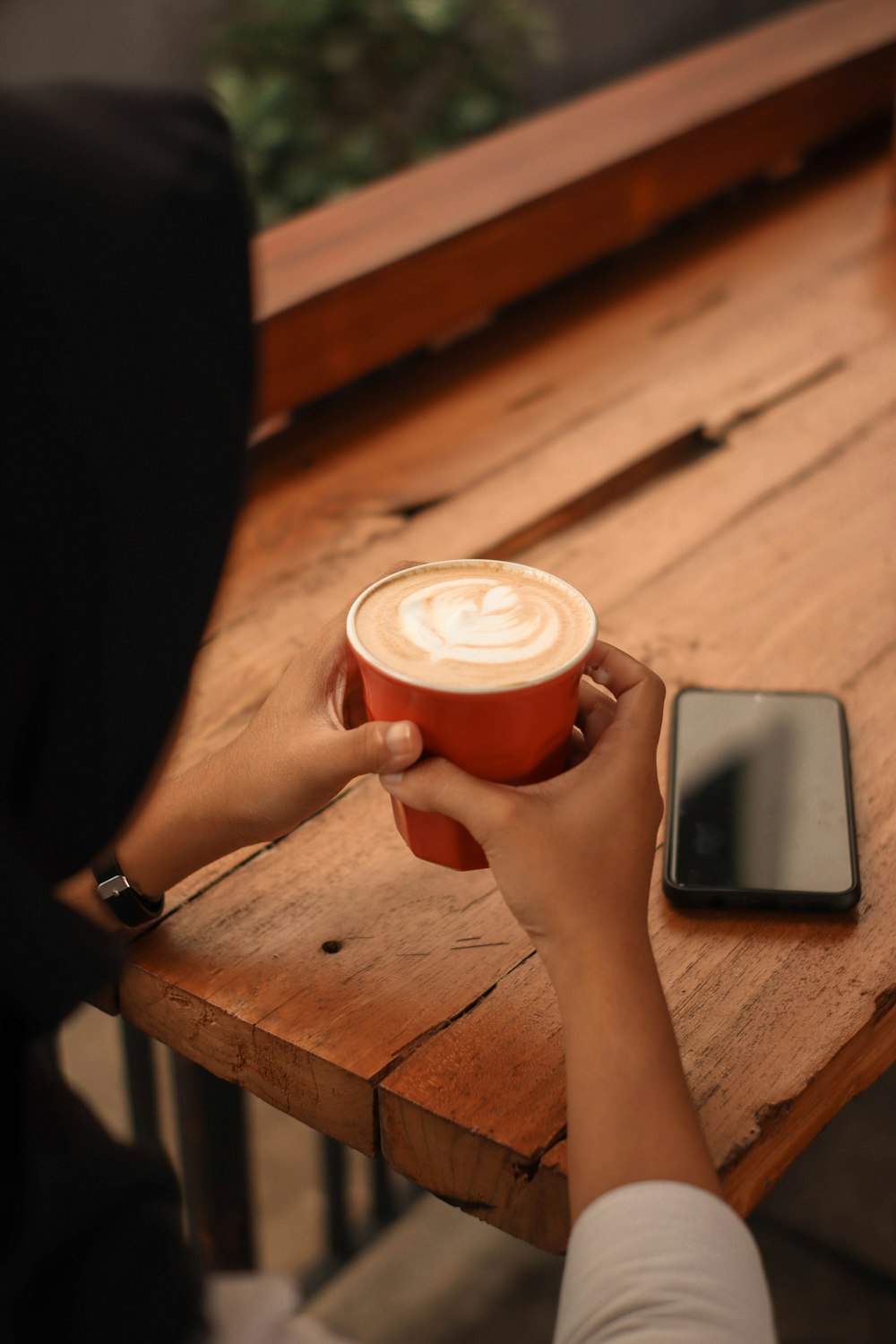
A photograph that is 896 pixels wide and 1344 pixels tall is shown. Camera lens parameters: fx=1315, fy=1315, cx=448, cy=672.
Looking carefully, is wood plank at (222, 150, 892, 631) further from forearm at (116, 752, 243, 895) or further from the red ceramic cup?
the red ceramic cup

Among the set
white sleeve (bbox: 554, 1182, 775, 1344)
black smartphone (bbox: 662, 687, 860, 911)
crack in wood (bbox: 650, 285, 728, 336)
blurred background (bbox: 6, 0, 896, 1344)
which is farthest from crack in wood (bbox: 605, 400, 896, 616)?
blurred background (bbox: 6, 0, 896, 1344)

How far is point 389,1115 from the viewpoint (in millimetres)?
821

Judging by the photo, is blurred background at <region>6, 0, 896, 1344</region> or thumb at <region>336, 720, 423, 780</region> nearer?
thumb at <region>336, 720, 423, 780</region>

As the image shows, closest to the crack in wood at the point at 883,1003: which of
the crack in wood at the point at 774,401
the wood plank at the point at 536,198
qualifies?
the crack in wood at the point at 774,401

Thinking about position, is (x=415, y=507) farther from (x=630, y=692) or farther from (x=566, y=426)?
(x=630, y=692)

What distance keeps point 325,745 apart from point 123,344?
0.29 m

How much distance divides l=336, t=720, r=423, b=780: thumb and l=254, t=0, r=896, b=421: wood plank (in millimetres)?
863

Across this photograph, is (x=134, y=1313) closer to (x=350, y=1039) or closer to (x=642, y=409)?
(x=350, y=1039)

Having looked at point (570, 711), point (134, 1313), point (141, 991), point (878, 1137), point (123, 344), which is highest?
point (123, 344)

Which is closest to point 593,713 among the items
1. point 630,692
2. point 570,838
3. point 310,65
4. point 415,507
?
point 630,692

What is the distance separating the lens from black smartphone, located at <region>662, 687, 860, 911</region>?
0.93m

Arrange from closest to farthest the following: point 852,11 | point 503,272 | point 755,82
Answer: point 503,272
point 755,82
point 852,11

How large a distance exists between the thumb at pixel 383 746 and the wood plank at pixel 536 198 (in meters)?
0.86

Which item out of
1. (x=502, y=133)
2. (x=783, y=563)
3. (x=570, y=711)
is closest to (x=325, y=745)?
(x=570, y=711)
